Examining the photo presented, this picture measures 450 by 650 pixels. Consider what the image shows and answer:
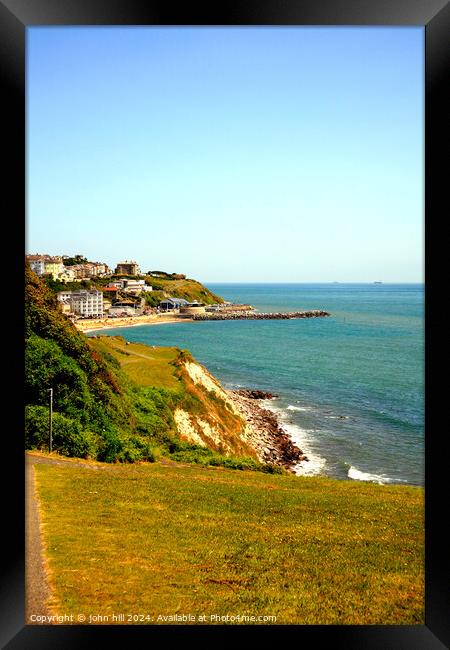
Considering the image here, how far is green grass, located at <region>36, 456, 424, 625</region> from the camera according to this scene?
257 centimetres

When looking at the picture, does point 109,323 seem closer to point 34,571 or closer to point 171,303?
point 171,303

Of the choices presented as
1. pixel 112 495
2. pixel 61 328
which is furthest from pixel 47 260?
pixel 112 495

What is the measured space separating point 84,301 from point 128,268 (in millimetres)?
1703

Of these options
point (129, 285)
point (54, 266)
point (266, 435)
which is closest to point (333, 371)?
point (266, 435)

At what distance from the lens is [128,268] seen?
5.02m

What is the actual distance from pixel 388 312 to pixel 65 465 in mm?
15047

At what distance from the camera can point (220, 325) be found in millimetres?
10836

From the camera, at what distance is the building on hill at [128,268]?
4.81 m

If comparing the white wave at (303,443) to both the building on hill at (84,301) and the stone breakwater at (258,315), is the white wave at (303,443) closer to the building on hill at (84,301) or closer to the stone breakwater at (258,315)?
the stone breakwater at (258,315)

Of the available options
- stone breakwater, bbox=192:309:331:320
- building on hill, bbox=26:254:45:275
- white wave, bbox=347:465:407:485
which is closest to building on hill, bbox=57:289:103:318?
building on hill, bbox=26:254:45:275

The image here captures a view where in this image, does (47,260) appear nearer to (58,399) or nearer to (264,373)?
(58,399)

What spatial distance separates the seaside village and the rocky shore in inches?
111
